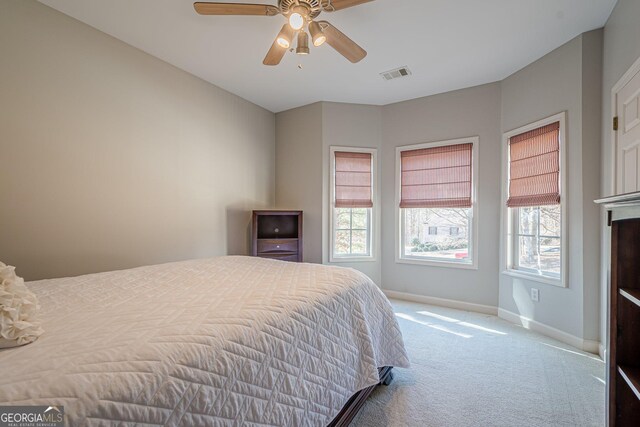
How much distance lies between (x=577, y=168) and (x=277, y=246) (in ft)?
10.3

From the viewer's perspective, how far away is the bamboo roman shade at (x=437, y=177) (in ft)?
11.7

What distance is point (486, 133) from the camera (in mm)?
3430

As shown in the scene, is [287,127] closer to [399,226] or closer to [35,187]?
[399,226]

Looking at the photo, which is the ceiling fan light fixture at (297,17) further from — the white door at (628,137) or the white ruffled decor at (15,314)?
the white door at (628,137)

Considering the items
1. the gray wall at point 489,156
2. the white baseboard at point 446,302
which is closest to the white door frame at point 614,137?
the gray wall at point 489,156

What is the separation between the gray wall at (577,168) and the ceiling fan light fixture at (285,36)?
2544mm

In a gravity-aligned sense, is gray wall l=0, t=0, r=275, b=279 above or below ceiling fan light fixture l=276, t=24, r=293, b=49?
below

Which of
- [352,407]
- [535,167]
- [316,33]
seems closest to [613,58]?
[535,167]

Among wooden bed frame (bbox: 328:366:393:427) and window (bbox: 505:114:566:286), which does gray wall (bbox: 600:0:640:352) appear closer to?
window (bbox: 505:114:566:286)

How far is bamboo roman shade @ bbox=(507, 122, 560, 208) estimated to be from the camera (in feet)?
9.05

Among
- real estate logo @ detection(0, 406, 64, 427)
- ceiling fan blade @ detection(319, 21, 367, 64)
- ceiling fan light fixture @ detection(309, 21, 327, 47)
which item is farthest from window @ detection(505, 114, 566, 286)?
real estate logo @ detection(0, 406, 64, 427)

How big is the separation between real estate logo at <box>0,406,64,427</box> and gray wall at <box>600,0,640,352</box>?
2707 mm

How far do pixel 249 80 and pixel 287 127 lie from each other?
41.4 inches

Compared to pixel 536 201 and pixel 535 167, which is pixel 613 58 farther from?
pixel 536 201
